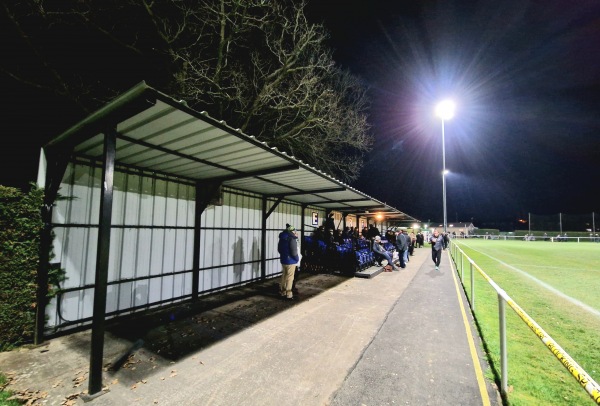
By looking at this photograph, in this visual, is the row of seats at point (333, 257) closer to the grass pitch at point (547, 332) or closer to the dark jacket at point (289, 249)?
the grass pitch at point (547, 332)

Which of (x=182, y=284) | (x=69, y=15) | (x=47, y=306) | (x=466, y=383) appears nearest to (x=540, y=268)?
(x=466, y=383)

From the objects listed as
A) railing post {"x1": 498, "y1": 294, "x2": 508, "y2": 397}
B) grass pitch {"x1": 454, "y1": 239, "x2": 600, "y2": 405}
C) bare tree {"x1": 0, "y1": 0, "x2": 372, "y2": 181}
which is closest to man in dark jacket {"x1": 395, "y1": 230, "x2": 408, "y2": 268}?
grass pitch {"x1": 454, "y1": 239, "x2": 600, "y2": 405}

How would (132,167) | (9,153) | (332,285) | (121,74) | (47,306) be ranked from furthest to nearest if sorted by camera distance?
(332,285) → (121,74) → (132,167) → (9,153) → (47,306)

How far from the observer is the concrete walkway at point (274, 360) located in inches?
128

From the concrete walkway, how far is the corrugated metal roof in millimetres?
3397

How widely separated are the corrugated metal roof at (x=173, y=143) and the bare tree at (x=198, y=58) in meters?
3.79

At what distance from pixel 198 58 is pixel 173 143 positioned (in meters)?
6.27

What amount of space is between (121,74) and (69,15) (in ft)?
5.78

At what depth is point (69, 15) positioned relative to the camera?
697 cm

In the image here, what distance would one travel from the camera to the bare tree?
6.80 meters

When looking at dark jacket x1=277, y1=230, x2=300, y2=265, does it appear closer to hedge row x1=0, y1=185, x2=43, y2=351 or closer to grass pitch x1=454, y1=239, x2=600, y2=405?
grass pitch x1=454, y1=239, x2=600, y2=405

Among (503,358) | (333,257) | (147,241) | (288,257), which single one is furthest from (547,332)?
(147,241)

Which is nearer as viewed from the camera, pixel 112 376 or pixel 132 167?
pixel 112 376

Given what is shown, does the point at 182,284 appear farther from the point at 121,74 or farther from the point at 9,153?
the point at 121,74
